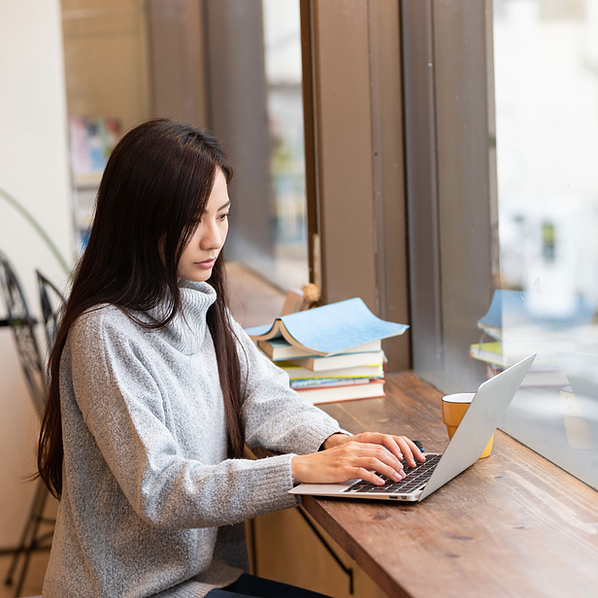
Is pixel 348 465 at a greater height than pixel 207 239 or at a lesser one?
lesser

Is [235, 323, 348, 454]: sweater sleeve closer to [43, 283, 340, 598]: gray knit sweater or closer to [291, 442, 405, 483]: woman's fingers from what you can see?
[43, 283, 340, 598]: gray knit sweater

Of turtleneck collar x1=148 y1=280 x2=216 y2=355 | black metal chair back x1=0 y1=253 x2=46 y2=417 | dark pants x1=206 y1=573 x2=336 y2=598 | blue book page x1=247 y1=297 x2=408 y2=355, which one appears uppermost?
turtleneck collar x1=148 y1=280 x2=216 y2=355

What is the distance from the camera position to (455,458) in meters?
0.88

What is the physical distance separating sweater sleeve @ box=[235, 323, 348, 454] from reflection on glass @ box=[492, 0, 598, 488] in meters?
0.34

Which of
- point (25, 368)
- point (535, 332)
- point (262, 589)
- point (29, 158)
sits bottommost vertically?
point (262, 589)

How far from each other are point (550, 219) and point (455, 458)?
0.44 meters

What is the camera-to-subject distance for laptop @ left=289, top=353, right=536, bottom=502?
2.76 feet

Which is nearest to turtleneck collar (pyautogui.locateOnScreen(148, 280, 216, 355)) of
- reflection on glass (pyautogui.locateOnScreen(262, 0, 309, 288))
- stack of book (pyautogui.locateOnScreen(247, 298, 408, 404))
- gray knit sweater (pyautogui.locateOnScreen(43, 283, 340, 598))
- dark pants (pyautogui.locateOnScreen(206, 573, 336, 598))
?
gray knit sweater (pyautogui.locateOnScreen(43, 283, 340, 598))

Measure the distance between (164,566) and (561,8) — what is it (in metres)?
1.02

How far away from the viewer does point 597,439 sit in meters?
0.97

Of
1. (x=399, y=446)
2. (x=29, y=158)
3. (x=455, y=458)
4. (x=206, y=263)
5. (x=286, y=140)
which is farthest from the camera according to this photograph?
(x=286, y=140)

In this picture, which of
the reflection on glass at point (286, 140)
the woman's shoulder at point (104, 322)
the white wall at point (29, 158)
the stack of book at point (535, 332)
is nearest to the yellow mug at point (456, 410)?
the stack of book at point (535, 332)

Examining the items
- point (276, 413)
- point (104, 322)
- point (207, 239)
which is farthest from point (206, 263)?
point (276, 413)

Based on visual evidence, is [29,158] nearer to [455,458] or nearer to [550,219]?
[550,219]
